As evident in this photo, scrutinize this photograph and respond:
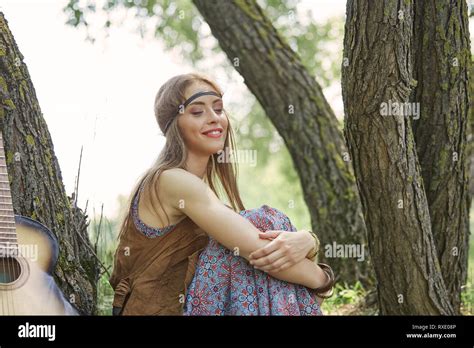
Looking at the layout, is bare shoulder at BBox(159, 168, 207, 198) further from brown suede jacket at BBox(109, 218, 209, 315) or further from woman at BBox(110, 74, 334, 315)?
brown suede jacket at BBox(109, 218, 209, 315)

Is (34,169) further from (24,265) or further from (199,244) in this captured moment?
(199,244)

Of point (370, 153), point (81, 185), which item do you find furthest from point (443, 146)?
point (81, 185)

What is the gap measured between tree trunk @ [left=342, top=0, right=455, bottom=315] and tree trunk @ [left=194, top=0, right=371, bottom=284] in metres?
0.72

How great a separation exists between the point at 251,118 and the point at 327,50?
1.84 feet

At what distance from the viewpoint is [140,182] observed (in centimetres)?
251

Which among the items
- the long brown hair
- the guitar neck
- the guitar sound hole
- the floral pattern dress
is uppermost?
the long brown hair

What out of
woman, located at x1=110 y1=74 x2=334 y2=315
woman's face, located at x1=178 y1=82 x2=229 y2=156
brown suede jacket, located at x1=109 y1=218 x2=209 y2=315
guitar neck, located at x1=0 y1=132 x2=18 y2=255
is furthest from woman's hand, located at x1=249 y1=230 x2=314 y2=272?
guitar neck, located at x1=0 y1=132 x2=18 y2=255

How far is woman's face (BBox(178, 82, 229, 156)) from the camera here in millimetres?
2510

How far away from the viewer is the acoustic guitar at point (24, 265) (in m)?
2.36

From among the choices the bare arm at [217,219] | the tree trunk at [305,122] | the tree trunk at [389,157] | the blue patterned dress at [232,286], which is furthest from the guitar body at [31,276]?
the tree trunk at [305,122]

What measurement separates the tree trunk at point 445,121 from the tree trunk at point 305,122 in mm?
597

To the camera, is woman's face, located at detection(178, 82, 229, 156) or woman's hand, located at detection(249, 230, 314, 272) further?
woman's face, located at detection(178, 82, 229, 156)

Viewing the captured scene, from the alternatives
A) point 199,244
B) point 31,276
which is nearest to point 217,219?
point 199,244
